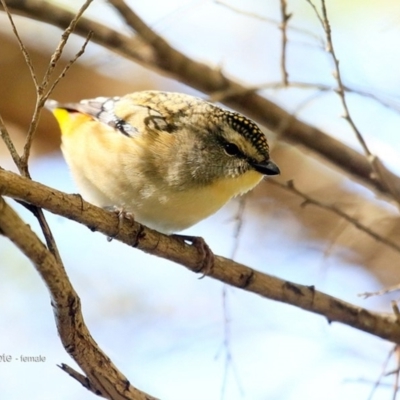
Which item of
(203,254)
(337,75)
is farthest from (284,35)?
(203,254)

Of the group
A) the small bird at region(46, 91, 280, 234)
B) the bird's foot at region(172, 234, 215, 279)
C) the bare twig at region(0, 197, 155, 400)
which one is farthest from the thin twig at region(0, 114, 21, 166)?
the bird's foot at region(172, 234, 215, 279)

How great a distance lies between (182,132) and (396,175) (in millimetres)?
944

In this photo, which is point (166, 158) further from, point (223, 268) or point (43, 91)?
point (43, 91)

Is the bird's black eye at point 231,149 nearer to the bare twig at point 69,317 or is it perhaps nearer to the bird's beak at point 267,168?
the bird's beak at point 267,168

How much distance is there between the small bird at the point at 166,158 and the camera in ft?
7.79

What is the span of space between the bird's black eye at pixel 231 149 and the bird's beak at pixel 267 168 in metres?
0.10

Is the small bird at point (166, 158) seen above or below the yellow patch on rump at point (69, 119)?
below

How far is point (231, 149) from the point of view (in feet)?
8.39

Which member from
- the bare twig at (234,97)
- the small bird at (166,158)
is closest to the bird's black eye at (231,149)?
the small bird at (166,158)

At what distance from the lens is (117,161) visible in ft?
7.88

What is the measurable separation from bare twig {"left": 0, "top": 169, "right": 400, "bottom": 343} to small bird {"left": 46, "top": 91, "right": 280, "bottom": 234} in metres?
0.15

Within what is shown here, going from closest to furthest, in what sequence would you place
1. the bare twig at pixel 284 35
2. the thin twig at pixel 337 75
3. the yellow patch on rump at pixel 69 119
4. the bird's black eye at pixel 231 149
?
1. the thin twig at pixel 337 75
2. the bare twig at pixel 284 35
3. the bird's black eye at pixel 231 149
4. the yellow patch on rump at pixel 69 119

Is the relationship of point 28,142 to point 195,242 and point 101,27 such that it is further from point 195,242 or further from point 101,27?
point 101,27

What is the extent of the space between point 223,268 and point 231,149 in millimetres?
477
